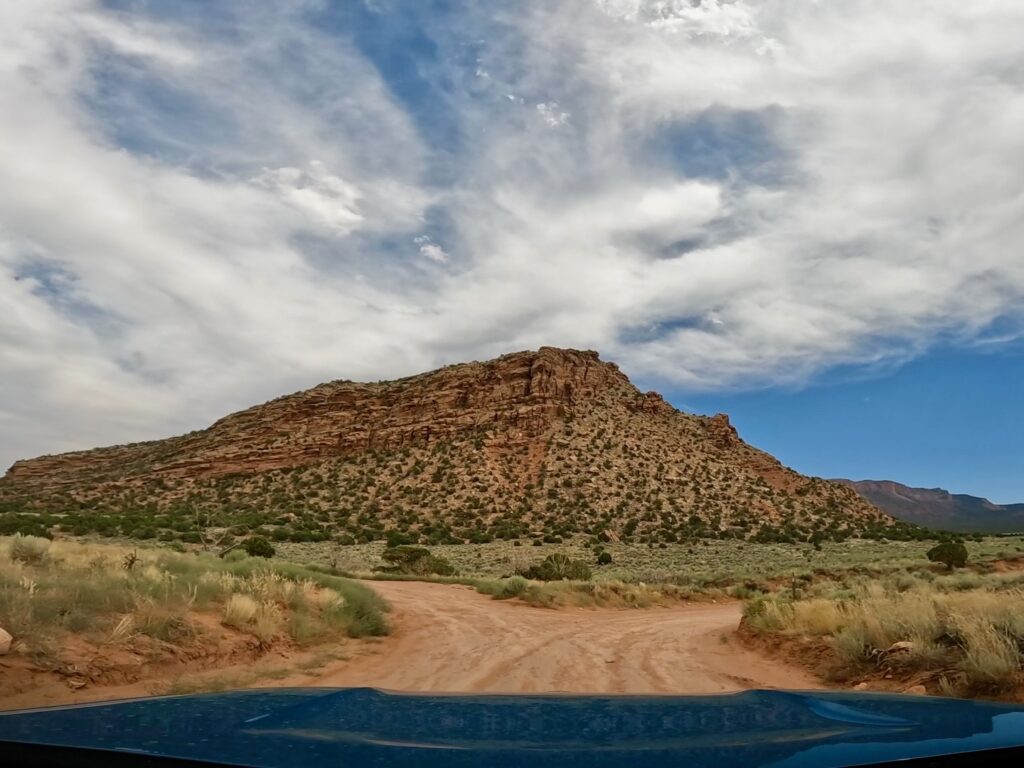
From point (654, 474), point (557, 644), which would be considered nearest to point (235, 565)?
point (557, 644)

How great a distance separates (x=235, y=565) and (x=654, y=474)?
4690 centimetres

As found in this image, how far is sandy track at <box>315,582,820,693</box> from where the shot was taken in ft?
30.1

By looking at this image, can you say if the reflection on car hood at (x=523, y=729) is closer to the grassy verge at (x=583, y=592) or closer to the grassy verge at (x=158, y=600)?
the grassy verge at (x=158, y=600)

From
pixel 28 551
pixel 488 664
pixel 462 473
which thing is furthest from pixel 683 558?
pixel 28 551

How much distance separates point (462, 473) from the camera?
6025 centimetres

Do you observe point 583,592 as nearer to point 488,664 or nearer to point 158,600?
point 488,664

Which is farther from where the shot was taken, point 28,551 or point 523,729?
point 28,551

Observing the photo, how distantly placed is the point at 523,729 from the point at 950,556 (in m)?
29.3

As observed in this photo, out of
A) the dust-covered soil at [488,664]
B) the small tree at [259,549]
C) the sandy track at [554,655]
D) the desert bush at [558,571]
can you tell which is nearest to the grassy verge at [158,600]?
the dust-covered soil at [488,664]

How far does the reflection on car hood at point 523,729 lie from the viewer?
2949 millimetres

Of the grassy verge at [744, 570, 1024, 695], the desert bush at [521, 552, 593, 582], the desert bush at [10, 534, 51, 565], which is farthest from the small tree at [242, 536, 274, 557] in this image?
the grassy verge at [744, 570, 1024, 695]

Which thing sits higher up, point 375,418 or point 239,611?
point 375,418

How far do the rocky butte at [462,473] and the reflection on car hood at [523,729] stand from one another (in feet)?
123

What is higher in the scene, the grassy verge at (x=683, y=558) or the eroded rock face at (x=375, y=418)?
the eroded rock face at (x=375, y=418)
